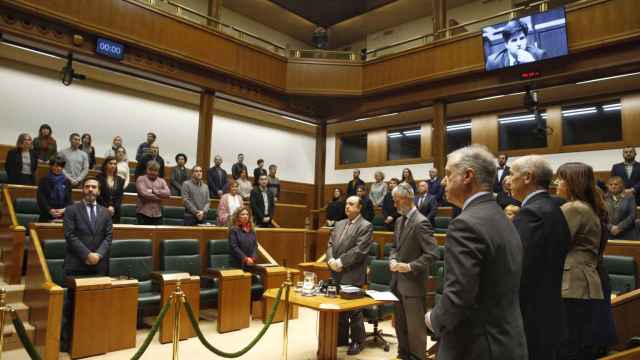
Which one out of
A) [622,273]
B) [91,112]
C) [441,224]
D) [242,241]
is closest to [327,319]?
[242,241]

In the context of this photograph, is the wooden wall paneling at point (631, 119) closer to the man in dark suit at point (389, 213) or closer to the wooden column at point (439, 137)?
the wooden column at point (439, 137)

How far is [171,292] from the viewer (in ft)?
13.3

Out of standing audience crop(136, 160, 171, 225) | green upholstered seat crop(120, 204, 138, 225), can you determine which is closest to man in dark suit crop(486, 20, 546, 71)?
standing audience crop(136, 160, 171, 225)

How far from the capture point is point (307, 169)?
11695 mm

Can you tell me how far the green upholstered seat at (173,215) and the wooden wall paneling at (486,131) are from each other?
6286mm

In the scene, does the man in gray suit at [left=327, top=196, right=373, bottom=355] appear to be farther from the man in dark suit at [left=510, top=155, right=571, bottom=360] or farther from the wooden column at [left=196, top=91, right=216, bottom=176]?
the wooden column at [left=196, top=91, right=216, bottom=176]

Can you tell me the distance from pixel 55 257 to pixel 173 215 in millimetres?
2604

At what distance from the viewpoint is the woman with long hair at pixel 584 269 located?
6.39 feet

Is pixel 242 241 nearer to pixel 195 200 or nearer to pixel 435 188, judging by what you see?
pixel 195 200

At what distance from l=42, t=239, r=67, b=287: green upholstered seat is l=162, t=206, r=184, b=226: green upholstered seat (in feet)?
7.95

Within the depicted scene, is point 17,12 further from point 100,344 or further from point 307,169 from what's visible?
point 307,169

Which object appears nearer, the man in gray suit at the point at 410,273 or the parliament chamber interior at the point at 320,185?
the parliament chamber interior at the point at 320,185

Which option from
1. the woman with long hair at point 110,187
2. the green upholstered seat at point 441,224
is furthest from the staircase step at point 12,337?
the green upholstered seat at point 441,224

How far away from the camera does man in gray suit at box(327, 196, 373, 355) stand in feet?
11.8
